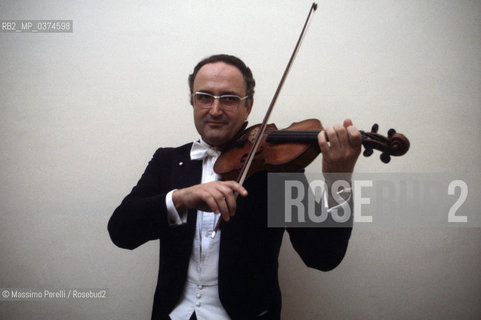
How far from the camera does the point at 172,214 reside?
0.84 metres

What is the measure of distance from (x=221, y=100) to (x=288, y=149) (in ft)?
0.97

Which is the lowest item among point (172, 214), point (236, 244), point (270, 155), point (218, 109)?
point (236, 244)

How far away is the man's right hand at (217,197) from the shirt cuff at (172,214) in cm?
7

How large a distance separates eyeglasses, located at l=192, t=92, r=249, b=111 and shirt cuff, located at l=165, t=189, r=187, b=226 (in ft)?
1.11

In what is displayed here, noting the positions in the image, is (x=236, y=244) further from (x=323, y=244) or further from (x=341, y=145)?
(x=341, y=145)

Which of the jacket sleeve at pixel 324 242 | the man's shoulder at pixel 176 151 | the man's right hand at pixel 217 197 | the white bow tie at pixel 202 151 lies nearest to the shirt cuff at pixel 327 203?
the jacket sleeve at pixel 324 242

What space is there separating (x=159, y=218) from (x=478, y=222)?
4.59 ft

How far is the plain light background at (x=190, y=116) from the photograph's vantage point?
4.31 ft

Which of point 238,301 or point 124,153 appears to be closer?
point 238,301

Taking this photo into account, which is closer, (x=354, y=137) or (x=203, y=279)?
(x=354, y=137)

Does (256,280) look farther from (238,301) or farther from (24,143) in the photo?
(24,143)

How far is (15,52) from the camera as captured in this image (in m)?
1.46

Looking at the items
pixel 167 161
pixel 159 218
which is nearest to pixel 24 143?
pixel 167 161

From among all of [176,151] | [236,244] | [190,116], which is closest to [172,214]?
[236,244]
